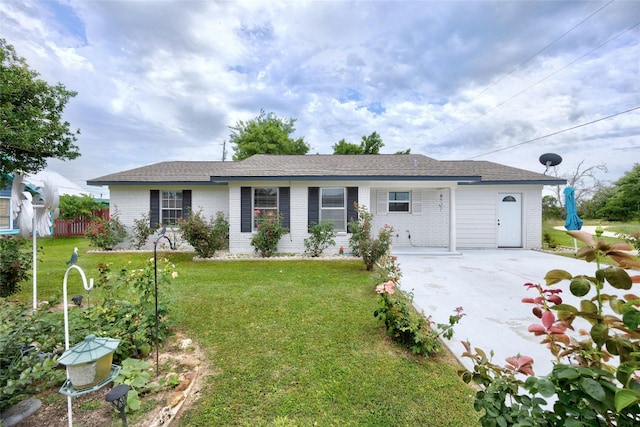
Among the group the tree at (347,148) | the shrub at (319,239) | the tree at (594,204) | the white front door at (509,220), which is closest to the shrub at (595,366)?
the shrub at (319,239)

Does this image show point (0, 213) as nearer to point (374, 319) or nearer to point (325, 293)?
point (325, 293)

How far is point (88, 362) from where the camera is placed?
185 cm

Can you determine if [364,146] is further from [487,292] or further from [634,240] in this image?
[487,292]

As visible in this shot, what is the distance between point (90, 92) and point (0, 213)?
16.1 feet

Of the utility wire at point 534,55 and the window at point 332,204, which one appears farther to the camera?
the window at point 332,204

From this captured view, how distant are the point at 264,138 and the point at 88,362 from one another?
→ 2585 centimetres

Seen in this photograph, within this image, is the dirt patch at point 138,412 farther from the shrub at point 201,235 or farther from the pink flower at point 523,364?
the shrub at point 201,235

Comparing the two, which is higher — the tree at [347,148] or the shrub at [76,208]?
the tree at [347,148]

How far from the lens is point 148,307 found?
133 inches

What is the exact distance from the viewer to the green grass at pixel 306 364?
2367 mm

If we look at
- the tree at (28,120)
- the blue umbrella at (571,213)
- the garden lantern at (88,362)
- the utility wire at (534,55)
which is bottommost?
the garden lantern at (88,362)

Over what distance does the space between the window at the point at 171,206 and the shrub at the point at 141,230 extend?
1.85 ft

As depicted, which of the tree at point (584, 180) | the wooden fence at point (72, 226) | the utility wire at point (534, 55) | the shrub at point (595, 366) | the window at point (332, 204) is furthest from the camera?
the tree at point (584, 180)

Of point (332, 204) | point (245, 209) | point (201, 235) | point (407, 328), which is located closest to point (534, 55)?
point (332, 204)
